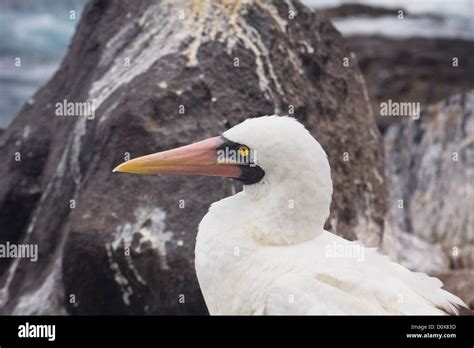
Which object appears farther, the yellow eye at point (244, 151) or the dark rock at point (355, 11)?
the dark rock at point (355, 11)

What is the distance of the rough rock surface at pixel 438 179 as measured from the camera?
43.4 feet

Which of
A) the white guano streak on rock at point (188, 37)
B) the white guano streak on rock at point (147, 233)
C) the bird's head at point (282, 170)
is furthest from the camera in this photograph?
the white guano streak on rock at point (188, 37)

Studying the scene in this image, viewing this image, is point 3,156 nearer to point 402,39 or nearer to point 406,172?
point 406,172

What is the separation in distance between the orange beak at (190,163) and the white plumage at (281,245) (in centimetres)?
20

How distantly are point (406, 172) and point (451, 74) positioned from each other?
5.94 m

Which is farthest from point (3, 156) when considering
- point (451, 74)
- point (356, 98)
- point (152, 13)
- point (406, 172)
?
point (451, 74)

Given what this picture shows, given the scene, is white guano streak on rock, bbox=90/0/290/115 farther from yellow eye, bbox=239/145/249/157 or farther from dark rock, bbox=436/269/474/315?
dark rock, bbox=436/269/474/315

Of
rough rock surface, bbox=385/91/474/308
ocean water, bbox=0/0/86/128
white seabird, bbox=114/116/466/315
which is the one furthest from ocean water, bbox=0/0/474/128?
white seabird, bbox=114/116/466/315

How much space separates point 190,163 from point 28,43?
11.7 m

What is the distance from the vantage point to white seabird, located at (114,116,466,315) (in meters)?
5.48

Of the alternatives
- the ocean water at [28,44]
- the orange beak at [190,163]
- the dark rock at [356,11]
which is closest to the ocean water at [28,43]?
the ocean water at [28,44]

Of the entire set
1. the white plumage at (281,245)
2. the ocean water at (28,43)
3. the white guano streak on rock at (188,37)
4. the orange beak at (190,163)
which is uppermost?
the ocean water at (28,43)

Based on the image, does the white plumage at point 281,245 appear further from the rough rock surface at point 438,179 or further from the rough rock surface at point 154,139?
the rough rock surface at point 438,179
